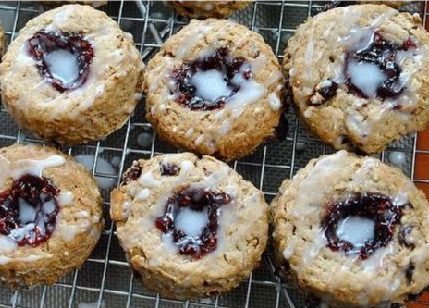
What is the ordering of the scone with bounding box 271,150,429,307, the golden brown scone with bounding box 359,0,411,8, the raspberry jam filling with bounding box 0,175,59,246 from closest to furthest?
the scone with bounding box 271,150,429,307 → the raspberry jam filling with bounding box 0,175,59,246 → the golden brown scone with bounding box 359,0,411,8

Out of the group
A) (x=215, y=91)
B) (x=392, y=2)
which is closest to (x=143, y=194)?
(x=215, y=91)

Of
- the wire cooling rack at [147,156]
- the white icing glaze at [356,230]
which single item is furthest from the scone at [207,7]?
the white icing glaze at [356,230]

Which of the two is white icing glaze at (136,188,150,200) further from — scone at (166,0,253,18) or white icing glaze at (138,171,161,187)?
scone at (166,0,253,18)

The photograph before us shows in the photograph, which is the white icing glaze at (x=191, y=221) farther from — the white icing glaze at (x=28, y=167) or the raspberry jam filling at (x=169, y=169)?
the white icing glaze at (x=28, y=167)

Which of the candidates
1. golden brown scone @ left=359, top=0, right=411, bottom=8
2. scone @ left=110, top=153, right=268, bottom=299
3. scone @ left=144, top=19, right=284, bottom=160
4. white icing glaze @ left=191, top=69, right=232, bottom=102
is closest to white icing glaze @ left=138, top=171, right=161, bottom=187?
scone @ left=110, top=153, right=268, bottom=299

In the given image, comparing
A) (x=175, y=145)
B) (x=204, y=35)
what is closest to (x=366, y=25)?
(x=204, y=35)

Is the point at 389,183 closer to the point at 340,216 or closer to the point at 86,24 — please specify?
the point at 340,216
